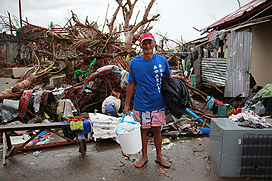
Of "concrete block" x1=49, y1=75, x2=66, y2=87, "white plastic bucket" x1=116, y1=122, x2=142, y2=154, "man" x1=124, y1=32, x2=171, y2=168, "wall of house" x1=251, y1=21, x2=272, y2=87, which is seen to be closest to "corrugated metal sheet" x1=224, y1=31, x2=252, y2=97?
"wall of house" x1=251, y1=21, x2=272, y2=87

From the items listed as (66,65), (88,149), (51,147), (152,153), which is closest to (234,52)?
(152,153)

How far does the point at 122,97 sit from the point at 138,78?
3.26 m

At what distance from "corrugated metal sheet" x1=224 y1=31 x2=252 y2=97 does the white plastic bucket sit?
4.93 m

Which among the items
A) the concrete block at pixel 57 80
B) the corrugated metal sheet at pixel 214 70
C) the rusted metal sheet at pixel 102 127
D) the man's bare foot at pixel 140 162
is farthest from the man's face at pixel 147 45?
the concrete block at pixel 57 80

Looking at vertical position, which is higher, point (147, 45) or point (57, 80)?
point (147, 45)

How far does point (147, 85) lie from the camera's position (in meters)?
3.02

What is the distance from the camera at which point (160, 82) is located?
3084 millimetres

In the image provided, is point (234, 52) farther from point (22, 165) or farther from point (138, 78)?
point (22, 165)

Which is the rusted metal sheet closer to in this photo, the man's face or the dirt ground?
the dirt ground

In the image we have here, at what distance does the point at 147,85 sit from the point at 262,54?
20.1 ft

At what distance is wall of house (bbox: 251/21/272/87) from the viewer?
258 inches

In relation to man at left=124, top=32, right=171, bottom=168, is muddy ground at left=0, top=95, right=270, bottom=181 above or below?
below

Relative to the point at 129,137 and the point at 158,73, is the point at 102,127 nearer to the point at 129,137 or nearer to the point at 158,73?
the point at 129,137

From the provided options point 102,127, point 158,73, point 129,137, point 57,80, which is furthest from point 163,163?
point 57,80
